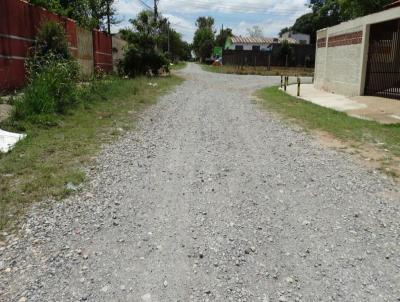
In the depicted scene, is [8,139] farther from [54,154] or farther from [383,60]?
[383,60]

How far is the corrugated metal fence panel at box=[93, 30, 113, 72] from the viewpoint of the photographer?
877 inches

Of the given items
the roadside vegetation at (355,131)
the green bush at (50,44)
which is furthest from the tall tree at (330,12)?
the green bush at (50,44)

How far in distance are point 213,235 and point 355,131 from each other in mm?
6361

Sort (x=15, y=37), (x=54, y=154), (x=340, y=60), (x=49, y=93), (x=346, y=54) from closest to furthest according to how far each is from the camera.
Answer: (x=54, y=154) → (x=49, y=93) → (x=15, y=37) → (x=346, y=54) → (x=340, y=60)

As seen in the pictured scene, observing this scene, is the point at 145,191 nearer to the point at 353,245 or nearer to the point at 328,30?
the point at 353,245

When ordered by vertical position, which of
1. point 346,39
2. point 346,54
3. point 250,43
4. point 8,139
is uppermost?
point 250,43

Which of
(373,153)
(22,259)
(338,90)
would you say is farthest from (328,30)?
(22,259)

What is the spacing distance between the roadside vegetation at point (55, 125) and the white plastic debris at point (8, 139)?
0.12 m

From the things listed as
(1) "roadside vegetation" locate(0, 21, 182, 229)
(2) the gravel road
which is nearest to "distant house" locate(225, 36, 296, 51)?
(1) "roadside vegetation" locate(0, 21, 182, 229)

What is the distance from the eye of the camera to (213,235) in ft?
13.0

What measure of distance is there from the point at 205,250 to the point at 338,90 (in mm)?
15982

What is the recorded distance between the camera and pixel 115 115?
10.6 meters

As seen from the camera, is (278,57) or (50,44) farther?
(278,57)

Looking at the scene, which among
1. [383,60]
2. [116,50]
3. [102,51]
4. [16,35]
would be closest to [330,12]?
[116,50]
